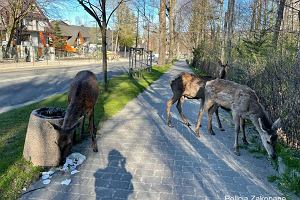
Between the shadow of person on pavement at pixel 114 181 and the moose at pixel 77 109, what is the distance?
0.75 meters

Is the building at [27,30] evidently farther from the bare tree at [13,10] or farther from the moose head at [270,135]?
the moose head at [270,135]

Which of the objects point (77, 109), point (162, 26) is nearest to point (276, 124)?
point (77, 109)

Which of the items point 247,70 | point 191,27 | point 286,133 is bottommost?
point 286,133

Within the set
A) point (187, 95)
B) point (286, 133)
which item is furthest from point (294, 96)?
point (187, 95)

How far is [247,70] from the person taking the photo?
1045 centimetres

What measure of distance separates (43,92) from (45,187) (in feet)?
36.1

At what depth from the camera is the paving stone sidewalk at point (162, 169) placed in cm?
457

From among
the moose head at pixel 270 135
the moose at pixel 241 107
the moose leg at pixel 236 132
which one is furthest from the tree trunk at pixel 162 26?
the moose head at pixel 270 135

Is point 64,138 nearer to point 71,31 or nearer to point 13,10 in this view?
point 13,10

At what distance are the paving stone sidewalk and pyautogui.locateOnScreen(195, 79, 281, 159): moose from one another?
491mm

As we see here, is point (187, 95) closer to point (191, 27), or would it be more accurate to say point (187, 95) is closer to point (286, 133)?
point (286, 133)

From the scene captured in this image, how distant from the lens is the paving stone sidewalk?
4.57 meters

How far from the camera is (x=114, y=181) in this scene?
487cm

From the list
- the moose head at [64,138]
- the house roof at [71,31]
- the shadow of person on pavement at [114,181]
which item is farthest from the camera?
the house roof at [71,31]
